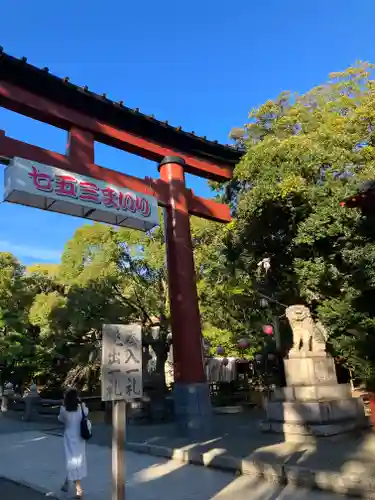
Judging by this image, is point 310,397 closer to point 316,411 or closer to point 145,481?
point 316,411

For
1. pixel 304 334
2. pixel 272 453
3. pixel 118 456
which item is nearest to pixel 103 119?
pixel 304 334

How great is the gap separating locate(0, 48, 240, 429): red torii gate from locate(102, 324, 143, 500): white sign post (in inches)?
266

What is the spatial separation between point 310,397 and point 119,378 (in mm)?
6538

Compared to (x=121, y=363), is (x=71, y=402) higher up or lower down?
lower down

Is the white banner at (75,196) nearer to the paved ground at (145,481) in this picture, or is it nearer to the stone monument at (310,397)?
the stone monument at (310,397)

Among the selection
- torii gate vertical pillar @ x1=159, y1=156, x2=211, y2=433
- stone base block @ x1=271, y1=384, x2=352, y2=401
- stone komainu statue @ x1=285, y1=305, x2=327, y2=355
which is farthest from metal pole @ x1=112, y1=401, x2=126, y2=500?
stone komainu statue @ x1=285, y1=305, x2=327, y2=355

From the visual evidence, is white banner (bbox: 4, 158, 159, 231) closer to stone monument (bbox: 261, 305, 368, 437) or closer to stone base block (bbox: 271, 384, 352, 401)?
stone monument (bbox: 261, 305, 368, 437)

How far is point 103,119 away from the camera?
488 inches

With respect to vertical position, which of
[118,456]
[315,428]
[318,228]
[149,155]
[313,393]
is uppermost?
[149,155]

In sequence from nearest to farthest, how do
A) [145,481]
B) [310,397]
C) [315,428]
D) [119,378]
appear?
1. [119,378]
2. [145,481]
3. [315,428]
4. [310,397]

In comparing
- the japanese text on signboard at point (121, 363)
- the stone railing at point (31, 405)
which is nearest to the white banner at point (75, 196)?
the japanese text on signboard at point (121, 363)

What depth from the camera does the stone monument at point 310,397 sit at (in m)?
9.30

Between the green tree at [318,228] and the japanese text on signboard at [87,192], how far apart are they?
12.0 feet

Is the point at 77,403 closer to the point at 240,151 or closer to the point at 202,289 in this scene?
the point at 240,151
